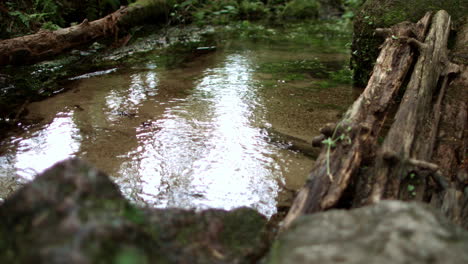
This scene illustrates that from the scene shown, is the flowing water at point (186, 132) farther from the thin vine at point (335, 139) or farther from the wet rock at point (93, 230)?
the wet rock at point (93, 230)

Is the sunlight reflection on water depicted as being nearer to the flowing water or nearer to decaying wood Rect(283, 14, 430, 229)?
the flowing water

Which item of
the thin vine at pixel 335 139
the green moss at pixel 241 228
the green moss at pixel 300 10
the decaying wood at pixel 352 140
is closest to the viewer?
the green moss at pixel 241 228

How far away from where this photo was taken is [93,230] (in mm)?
1428

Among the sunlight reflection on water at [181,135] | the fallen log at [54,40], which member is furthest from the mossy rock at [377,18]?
the fallen log at [54,40]

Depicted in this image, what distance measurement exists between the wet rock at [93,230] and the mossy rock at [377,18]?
3935 millimetres

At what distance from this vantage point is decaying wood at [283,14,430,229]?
2.21 metres

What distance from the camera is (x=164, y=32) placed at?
10031 millimetres

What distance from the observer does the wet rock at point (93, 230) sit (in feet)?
4.58

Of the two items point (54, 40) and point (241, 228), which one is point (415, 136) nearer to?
point (241, 228)

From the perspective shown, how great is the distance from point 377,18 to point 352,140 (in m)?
3.09

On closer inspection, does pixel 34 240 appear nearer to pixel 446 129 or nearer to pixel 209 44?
pixel 446 129

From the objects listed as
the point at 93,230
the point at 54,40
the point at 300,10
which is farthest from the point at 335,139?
the point at 300,10

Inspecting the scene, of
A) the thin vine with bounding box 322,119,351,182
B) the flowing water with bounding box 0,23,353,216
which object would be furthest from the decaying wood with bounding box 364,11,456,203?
the flowing water with bounding box 0,23,353,216

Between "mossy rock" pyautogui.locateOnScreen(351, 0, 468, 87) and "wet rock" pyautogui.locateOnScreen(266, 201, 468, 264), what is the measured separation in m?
3.75
